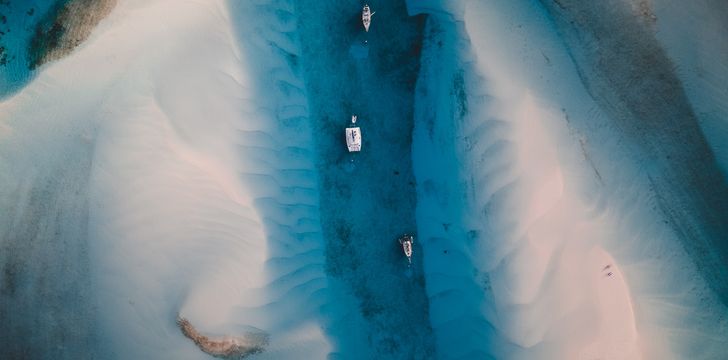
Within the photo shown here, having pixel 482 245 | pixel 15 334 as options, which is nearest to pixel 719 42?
pixel 482 245

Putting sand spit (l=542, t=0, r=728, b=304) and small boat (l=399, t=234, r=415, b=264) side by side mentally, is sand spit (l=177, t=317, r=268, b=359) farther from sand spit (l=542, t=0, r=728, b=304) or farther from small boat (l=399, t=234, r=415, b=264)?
sand spit (l=542, t=0, r=728, b=304)

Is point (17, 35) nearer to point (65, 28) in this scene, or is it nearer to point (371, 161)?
point (65, 28)

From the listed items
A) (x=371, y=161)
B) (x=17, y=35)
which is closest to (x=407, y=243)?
(x=371, y=161)

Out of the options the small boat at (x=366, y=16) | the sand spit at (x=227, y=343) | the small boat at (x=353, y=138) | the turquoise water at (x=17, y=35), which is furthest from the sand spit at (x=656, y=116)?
the turquoise water at (x=17, y=35)

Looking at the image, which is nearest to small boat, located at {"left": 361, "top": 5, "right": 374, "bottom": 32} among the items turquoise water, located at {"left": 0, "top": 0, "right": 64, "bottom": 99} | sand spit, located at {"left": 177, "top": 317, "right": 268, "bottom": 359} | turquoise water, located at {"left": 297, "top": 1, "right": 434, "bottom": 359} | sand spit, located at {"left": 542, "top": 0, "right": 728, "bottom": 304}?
turquoise water, located at {"left": 297, "top": 1, "right": 434, "bottom": 359}

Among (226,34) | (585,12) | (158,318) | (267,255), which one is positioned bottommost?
(158,318)

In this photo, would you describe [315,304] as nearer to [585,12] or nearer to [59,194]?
[59,194]
